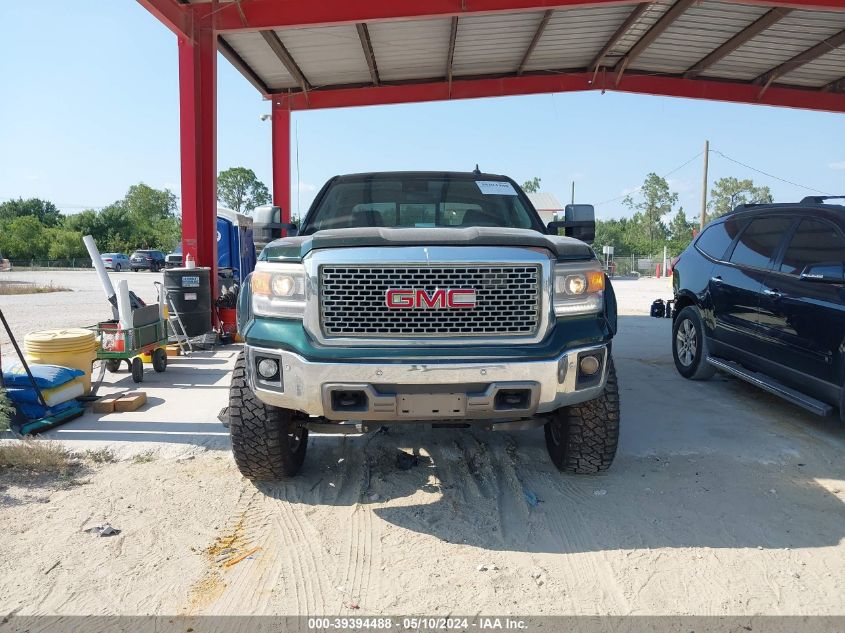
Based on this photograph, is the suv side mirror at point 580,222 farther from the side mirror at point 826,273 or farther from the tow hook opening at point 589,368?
the side mirror at point 826,273

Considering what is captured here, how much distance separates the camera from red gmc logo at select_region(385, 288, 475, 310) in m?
3.16

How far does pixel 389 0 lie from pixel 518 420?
24.9 feet

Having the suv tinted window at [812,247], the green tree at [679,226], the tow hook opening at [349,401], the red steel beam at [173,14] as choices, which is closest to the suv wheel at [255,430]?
the tow hook opening at [349,401]

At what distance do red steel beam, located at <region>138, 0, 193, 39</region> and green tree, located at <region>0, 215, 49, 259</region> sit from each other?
53.2 meters

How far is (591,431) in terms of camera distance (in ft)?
11.9

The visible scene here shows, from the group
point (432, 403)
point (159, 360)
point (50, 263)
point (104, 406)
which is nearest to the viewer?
point (432, 403)

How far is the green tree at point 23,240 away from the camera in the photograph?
Result: 172 feet

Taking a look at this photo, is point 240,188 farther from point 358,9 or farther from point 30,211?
point 358,9

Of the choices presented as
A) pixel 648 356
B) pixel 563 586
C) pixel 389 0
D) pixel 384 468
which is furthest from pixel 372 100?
Result: pixel 563 586

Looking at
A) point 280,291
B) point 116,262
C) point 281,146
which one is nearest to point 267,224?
point 280,291

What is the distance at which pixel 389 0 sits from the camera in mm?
8906

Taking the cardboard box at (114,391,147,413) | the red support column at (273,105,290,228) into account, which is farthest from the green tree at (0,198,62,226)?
the cardboard box at (114,391,147,413)

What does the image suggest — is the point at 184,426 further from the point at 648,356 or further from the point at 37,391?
the point at 648,356

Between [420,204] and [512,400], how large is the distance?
2006 millimetres
